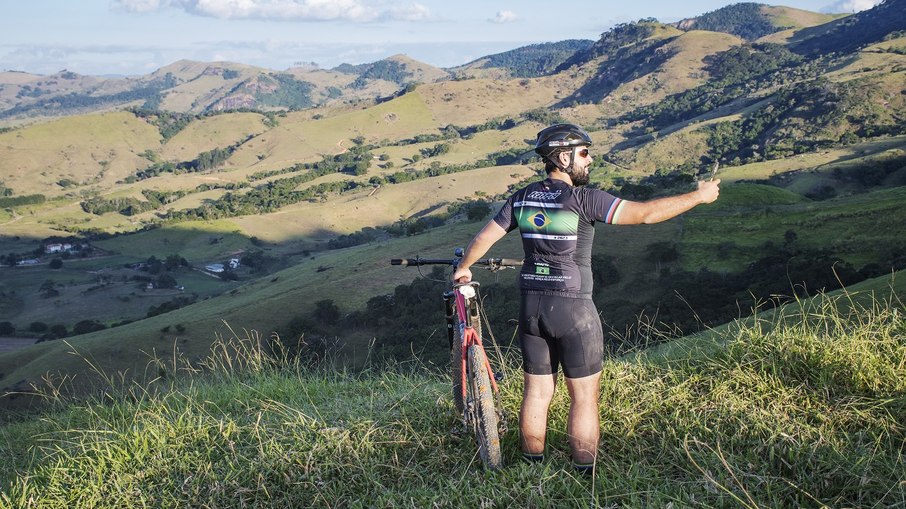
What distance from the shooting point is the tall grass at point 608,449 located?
13.9 feet

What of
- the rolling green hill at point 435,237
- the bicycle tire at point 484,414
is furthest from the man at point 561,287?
the rolling green hill at point 435,237

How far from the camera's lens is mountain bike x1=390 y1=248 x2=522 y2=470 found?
16.3ft

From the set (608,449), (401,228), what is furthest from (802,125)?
(608,449)

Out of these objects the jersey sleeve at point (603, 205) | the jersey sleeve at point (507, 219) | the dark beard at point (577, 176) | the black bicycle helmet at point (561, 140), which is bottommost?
the jersey sleeve at point (507, 219)

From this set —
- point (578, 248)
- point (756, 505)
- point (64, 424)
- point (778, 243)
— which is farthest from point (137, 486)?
point (778, 243)

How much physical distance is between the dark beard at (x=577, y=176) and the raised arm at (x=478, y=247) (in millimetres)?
643

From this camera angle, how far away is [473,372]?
203 inches

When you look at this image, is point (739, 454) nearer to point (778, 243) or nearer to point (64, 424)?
point (64, 424)

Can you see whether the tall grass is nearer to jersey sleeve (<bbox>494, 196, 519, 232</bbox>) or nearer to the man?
the man

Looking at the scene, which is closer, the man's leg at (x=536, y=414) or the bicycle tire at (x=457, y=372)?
the man's leg at (x=536, y=414)

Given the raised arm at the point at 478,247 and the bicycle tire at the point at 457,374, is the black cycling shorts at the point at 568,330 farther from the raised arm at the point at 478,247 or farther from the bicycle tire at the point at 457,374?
the bicycle tire at the point at 457,374

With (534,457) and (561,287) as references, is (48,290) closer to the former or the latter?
(534,457)

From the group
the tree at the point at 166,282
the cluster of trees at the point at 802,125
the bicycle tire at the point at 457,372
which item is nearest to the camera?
the bicycle tire at the point at 457,372

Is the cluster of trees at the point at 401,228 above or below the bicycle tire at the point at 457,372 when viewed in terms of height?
below
